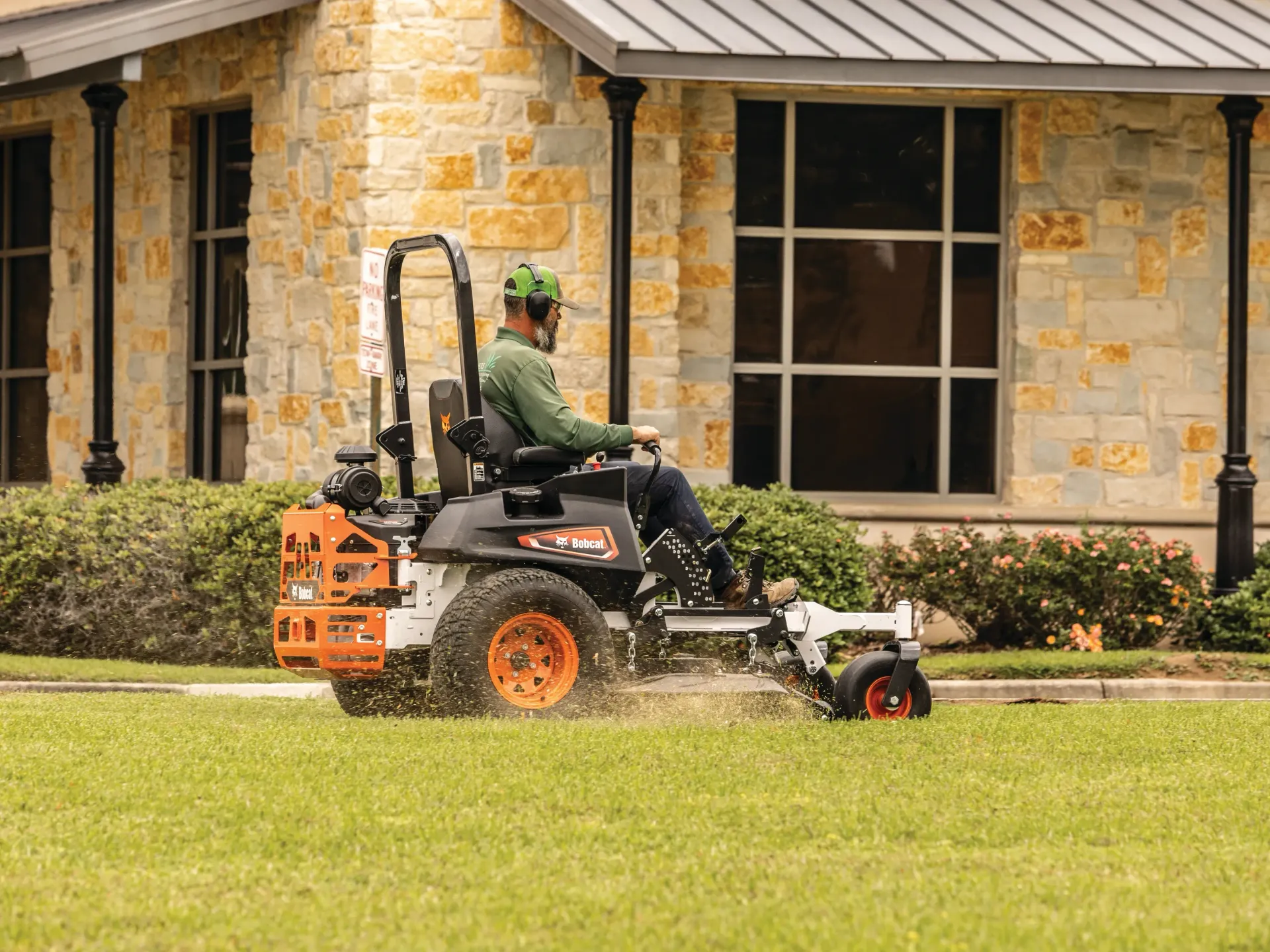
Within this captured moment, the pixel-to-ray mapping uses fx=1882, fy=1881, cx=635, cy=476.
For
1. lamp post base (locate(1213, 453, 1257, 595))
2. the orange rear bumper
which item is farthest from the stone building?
the orange rear bumper

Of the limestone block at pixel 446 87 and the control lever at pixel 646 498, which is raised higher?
the limestone block at pixel 446 87

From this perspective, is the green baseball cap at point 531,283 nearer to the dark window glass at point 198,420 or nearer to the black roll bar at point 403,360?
the black roll bar at point 403,360

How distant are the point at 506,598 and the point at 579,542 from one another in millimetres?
489

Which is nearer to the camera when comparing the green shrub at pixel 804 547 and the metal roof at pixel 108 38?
the green shrub at pixel 804 547

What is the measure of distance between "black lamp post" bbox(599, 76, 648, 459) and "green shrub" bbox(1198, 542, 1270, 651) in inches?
172

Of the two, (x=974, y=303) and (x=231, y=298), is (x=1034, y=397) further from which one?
(x=231, y=298)

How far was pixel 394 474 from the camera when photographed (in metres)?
13.2

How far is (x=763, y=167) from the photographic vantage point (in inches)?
563

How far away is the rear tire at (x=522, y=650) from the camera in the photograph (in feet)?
25.5

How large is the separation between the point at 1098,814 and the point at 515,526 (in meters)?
3.03

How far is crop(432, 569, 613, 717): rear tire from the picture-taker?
7.76m

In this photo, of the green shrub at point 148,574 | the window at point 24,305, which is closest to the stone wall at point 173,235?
the window at point 24,305

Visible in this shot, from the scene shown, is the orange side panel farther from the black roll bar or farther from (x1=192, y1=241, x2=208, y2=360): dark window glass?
(x1=192, y1=241, x2=208, y2=360): dark window glass

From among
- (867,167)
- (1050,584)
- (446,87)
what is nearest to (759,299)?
(867,167)
